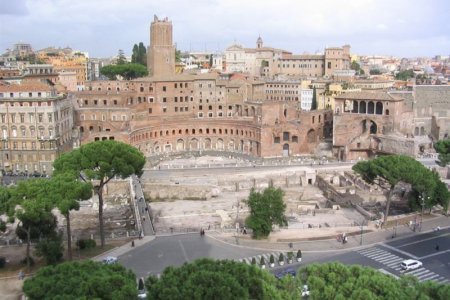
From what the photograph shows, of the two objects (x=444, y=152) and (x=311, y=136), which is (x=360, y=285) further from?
(x=311, y=136)

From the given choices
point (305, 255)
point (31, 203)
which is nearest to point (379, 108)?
point (305, 255)

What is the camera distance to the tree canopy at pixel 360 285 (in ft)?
69.1

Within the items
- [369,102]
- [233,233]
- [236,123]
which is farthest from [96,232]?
[369,102]

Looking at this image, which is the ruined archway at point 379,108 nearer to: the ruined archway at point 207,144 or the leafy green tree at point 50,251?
the ruined archway at point 207,144

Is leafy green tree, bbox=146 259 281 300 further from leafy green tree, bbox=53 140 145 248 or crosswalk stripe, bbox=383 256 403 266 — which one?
leafy green tree, bbox=53 140 145 248

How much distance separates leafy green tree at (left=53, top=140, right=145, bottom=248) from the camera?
38.4 metres

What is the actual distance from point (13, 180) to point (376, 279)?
48.4 m

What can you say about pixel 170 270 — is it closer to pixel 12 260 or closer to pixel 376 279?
pixel 376 279

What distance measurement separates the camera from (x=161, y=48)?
3836 inches

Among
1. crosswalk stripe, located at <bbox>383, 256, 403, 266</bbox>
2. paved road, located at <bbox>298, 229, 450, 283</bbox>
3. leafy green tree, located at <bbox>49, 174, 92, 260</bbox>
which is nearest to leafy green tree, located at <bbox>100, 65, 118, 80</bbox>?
leafy green tree, located at <bbox>49, 174, 92, 260</bbox>

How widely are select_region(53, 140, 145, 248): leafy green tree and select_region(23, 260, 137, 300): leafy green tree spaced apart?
1562 cm

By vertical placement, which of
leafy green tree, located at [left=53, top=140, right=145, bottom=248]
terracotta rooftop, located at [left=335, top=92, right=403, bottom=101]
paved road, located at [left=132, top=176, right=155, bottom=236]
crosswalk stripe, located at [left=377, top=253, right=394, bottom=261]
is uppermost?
terracotta rooftop, located at [left=335, top=92, right=403, bottom=101]

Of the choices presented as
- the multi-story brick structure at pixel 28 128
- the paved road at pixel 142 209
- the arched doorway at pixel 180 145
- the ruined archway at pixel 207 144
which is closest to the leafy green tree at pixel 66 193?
the paved road at pixel 142 209

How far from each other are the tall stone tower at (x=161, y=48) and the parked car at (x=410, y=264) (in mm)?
69967
